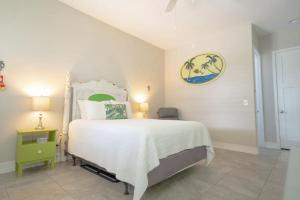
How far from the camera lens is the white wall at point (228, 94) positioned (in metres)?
3.77

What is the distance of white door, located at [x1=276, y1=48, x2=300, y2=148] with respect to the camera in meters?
3.85

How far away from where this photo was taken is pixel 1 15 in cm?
256

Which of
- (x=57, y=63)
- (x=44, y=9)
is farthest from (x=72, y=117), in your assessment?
(x=44, y=9)

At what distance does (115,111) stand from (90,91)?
73 cm

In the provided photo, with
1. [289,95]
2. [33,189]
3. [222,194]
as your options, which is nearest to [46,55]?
[33,189]

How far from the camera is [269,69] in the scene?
14.0 feet

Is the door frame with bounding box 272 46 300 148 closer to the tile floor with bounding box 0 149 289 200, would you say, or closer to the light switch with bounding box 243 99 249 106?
the light switch with bounding box 243 99 249 106

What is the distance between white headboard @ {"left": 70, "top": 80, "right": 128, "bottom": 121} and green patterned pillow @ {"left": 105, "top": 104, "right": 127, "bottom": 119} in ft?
1.85

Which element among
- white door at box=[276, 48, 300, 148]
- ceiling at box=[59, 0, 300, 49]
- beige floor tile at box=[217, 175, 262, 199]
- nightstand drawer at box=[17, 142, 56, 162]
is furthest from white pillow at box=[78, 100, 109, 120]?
white door at box=[276, 48, 300, 148]

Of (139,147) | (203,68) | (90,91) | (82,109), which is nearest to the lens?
(139,147)

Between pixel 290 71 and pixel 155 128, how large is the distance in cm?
398

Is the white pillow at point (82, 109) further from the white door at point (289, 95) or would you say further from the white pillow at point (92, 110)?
the white door at point (289, 95)

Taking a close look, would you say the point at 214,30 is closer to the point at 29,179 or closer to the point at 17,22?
the point at 17,22

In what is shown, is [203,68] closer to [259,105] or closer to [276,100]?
[259,105]
